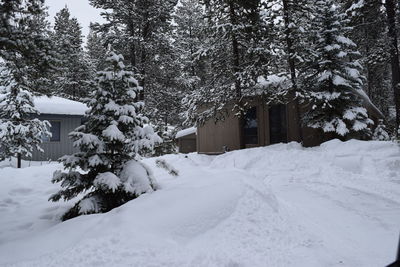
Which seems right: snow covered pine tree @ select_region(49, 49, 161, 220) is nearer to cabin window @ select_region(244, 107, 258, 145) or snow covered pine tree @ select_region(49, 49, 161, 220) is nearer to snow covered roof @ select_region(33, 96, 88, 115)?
cabin window @ select_region(244, 107, 258, 145)

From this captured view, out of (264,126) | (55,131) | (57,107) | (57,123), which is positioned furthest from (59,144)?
(264,126)

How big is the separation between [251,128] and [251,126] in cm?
13

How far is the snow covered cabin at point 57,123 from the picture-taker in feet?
59.5

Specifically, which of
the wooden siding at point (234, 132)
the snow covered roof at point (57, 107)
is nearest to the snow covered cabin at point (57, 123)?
the snow covered roof at point (57, 107)

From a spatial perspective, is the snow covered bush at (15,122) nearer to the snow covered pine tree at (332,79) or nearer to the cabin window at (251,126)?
the cabin window at (251,126)

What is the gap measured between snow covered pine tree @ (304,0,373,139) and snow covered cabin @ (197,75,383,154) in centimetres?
113

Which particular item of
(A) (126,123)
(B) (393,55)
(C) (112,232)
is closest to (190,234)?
(C) (112,232)

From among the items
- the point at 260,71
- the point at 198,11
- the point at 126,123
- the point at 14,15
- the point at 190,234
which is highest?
the point at 198,11

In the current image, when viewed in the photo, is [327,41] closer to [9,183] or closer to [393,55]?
[393,55]

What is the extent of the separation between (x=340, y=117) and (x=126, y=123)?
10.9m

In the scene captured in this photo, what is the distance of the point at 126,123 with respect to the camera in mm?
5895

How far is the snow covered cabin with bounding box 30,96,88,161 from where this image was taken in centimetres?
1814

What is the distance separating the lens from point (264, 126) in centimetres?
1597

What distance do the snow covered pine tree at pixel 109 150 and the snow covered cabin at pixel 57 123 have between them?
14.0 m
